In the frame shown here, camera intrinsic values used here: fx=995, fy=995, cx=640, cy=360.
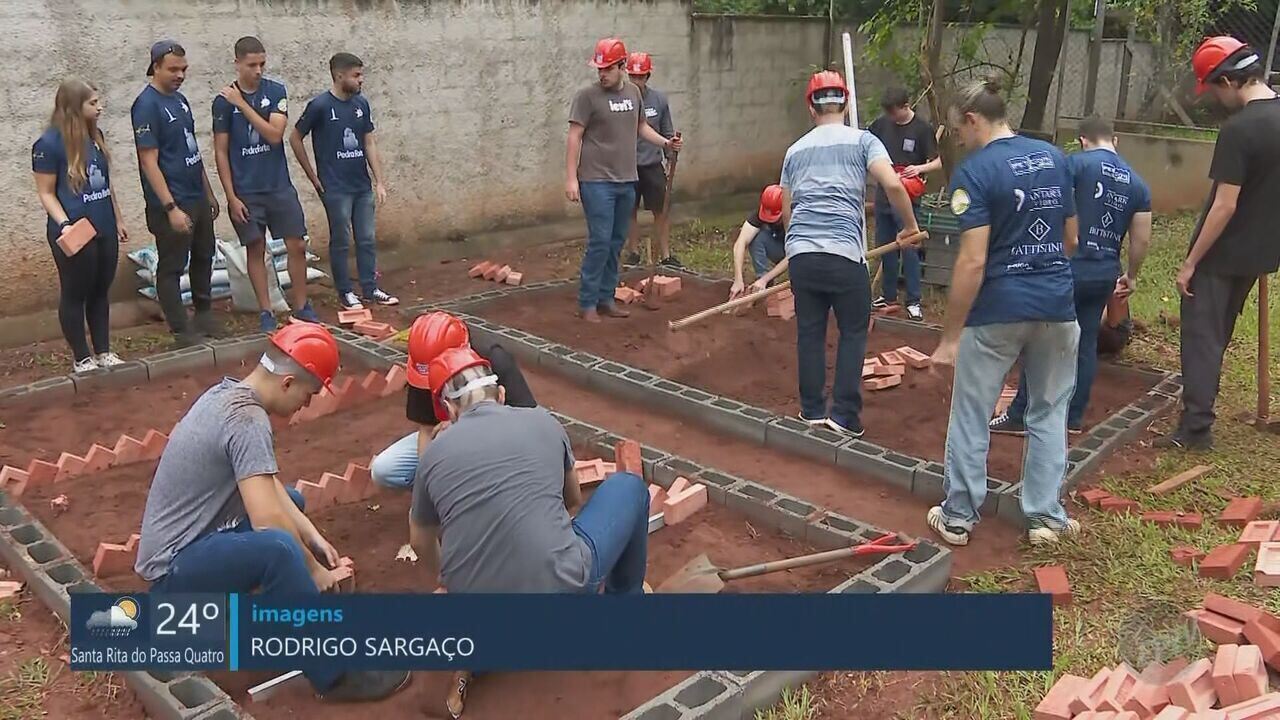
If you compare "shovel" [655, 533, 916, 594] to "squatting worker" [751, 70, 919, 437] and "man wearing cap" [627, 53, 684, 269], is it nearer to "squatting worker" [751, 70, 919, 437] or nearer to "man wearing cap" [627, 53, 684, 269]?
"squatting worker" [751, 70, 919, 437]

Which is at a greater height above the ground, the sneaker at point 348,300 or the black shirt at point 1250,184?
the black shirt at point 1250,184

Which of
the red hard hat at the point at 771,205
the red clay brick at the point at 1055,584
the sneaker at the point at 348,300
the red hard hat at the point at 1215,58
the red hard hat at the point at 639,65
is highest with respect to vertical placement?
the red hard hat at the point at 1215,58

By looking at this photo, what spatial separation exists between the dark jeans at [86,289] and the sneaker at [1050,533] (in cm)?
524

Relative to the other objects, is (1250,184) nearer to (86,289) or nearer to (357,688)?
(357,688)

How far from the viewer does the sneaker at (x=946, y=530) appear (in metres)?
4.16

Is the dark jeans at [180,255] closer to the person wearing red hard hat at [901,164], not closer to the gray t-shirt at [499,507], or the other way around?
the gray t-shirt at [499,507]

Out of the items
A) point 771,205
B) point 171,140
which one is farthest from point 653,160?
point 171,140

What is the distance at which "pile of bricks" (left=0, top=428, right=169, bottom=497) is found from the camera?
455 cm

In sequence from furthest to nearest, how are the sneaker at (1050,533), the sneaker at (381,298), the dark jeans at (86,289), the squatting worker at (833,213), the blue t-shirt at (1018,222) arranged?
the sneaker at (381,298), the dark jeans at (86,289), the squatting worker at (833,213), the sneaker at (1050,533), the blue t-shirt at (1018,222)

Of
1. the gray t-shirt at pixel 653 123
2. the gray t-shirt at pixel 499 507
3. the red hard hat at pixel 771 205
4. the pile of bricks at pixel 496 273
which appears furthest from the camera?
the pile of bricks at pixel 496 273

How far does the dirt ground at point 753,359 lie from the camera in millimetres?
5441

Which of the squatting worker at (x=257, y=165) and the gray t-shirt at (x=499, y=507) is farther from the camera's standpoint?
the squatting worker at (x=257, y=165)

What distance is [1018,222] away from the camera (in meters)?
3.82

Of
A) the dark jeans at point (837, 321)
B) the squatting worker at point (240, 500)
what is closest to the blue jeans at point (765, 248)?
the dark jeans at point (837, 321)
